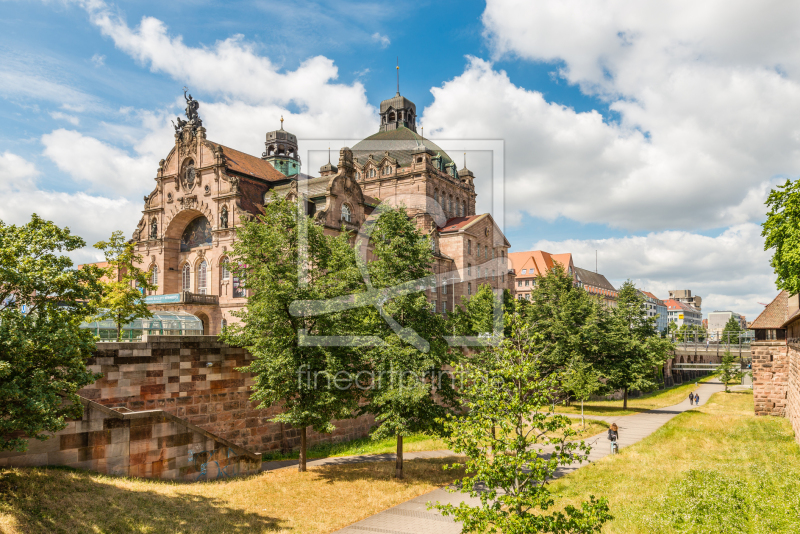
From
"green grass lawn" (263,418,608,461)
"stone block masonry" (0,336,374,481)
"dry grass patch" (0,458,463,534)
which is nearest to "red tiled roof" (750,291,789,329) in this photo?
"green grass lawn" (263,418,608,461)

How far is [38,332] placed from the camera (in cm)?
1218

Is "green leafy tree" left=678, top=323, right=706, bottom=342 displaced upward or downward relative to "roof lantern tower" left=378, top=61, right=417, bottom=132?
downward

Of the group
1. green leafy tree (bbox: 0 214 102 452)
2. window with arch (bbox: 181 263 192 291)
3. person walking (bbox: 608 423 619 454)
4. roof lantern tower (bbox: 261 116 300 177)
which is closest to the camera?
green leafy tree (bbox: 0 214 102 452)

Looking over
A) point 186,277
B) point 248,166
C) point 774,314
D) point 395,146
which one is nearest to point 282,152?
point 395,146

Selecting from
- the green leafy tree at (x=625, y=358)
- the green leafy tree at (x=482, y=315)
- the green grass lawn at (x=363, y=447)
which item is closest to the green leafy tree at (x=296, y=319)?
the green grass lawn at (x=363, y=447)

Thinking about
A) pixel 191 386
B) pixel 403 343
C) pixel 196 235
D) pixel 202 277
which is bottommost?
pixel 191 386

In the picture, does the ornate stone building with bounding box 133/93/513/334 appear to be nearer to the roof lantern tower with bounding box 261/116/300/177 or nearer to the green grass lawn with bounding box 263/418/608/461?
the roof lantern tower with bounding box 261/116/300/177

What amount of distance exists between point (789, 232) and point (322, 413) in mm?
20757

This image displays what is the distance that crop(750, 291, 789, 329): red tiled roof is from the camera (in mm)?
37625

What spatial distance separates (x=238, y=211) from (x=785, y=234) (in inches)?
1592

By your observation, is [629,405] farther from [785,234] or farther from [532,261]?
[532,261]

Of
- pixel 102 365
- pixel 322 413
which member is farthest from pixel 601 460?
pixel 102 365

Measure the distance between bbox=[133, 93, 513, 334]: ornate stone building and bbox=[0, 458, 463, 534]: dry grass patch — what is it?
2627 centimetres

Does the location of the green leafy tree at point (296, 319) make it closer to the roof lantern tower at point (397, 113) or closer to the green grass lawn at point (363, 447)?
the green grass lawn at point (363, 447)
